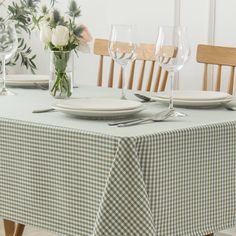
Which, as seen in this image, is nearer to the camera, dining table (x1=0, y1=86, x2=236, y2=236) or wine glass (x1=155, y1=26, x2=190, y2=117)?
dining table (x1=0, y1=86, x2=236, y2=236)

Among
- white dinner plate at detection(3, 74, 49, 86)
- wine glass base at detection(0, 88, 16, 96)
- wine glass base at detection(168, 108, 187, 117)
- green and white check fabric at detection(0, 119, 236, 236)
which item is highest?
wine glass base at detection(168, 108, 187, 117)

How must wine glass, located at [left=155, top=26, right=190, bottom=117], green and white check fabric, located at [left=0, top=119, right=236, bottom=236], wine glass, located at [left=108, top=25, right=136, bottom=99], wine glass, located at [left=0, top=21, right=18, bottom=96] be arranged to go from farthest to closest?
wine glass, located at [left=0, top=21, right=18, bottom=96], wine glass, located at [left=108, top=25, right=136, bottom=99], wine glass, located at [left=155, top=26, right=190, bottom=117], green and white check fabric, located at [left=0, top=119, right=236, bottom=236]

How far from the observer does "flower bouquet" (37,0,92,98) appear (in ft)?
7.45

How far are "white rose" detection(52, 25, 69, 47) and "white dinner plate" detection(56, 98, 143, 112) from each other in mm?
264

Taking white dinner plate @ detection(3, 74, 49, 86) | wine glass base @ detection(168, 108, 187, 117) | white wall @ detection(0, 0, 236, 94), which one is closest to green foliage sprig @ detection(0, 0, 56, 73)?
white wall @ detection(0, 0, 236, 94)

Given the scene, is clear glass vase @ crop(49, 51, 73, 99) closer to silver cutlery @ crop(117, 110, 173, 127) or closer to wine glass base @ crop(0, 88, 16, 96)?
wine glass base @ crop(0, 88, 16, 96)

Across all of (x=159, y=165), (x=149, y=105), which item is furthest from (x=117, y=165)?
(x=149, y=105)

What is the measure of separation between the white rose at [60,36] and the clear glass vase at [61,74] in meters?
0.04

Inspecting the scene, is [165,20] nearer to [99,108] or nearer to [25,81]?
[25,81]

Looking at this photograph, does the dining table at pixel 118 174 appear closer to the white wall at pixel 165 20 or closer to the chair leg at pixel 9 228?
the chair leg at pixel 9 228

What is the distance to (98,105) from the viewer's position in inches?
79.7

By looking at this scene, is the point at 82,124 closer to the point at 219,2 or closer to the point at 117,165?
the point at 117,165

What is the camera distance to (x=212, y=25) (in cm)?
368

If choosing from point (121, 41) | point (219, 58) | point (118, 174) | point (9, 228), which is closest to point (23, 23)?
point (9, 228)
